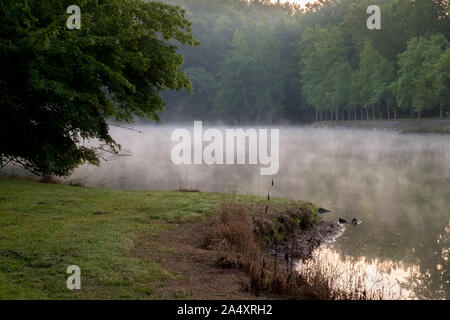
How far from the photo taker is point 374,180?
23047mm

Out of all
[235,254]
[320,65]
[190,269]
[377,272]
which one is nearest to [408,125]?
[320,65]

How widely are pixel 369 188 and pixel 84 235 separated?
49.6ft

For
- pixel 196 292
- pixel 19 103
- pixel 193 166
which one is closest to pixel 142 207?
pixel 19 103

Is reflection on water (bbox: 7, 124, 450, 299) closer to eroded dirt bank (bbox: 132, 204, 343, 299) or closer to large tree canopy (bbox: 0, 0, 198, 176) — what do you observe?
eroded dirt bank (bbox: 132, 204, 343, 299)

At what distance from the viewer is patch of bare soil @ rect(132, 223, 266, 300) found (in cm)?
640

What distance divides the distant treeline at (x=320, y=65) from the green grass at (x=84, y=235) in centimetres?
4421

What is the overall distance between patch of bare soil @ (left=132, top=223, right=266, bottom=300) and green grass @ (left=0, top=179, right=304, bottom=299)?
18cm

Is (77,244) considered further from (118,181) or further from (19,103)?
(118,181)

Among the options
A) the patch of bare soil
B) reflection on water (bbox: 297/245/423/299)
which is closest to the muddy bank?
reflection on water (bbox: 297/245/423/299)

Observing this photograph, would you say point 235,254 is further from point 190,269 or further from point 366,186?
point 366,186

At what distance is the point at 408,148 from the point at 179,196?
2796cm

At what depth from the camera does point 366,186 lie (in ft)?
70.0

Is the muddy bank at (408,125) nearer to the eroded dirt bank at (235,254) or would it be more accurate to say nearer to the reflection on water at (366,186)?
the reflection on water at (366,186)

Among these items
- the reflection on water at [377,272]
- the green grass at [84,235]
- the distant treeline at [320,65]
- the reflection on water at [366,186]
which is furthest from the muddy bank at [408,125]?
the reflection on water at [377,272]
